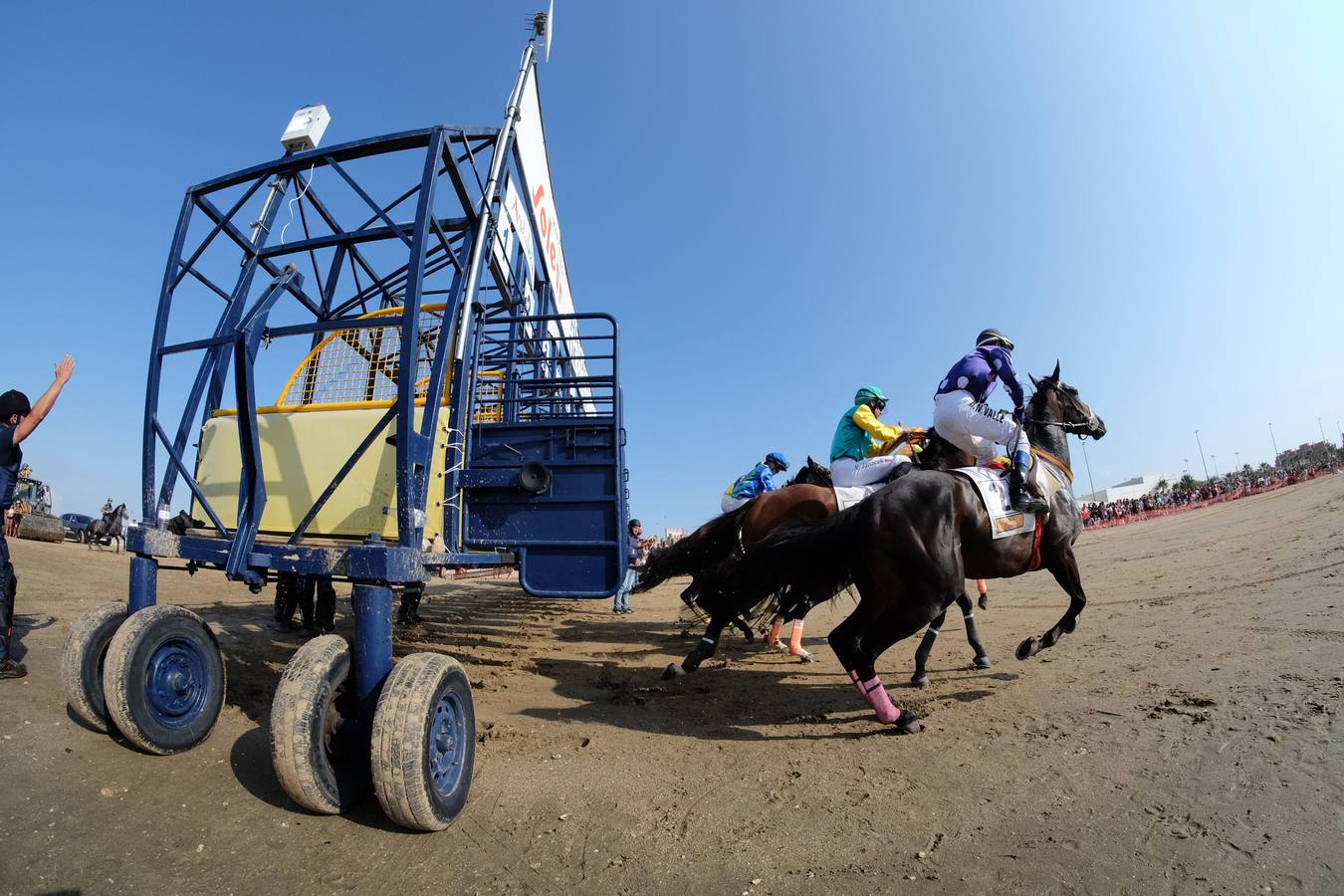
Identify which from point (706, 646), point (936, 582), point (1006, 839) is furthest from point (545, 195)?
point (1006, 839)

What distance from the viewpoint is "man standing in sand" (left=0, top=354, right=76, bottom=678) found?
3.65m

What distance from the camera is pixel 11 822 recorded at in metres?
2.28

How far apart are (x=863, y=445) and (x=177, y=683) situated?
17.7ft

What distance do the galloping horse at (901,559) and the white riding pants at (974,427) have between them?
36 centimetres

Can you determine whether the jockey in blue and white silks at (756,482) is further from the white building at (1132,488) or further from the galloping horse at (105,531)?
the white building at (1132,488)

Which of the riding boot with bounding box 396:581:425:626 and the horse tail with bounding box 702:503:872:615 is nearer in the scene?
the horse tail with bounding box 702:503:872:615

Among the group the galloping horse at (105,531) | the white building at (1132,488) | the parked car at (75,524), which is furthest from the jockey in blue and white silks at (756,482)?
the white building at (1132,488)

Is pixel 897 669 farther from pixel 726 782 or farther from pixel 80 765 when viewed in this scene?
pixel 80 765

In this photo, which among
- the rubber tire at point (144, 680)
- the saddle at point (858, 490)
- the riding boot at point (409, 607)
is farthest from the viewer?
the riding boot at point (409, 607)

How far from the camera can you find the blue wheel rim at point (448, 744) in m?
2.53

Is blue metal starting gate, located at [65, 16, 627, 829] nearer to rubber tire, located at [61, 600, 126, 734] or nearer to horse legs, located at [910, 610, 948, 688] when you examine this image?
rubber tire, located at [61, 600, 126, 734]

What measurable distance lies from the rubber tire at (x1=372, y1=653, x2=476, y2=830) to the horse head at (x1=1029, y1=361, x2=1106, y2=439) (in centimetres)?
526

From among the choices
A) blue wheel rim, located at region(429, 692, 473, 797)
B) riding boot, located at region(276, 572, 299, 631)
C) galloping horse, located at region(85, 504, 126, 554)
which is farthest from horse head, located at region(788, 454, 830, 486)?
galloping horse, located at region(85, 504, 126, 554)

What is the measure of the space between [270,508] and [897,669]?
16.7 feet
